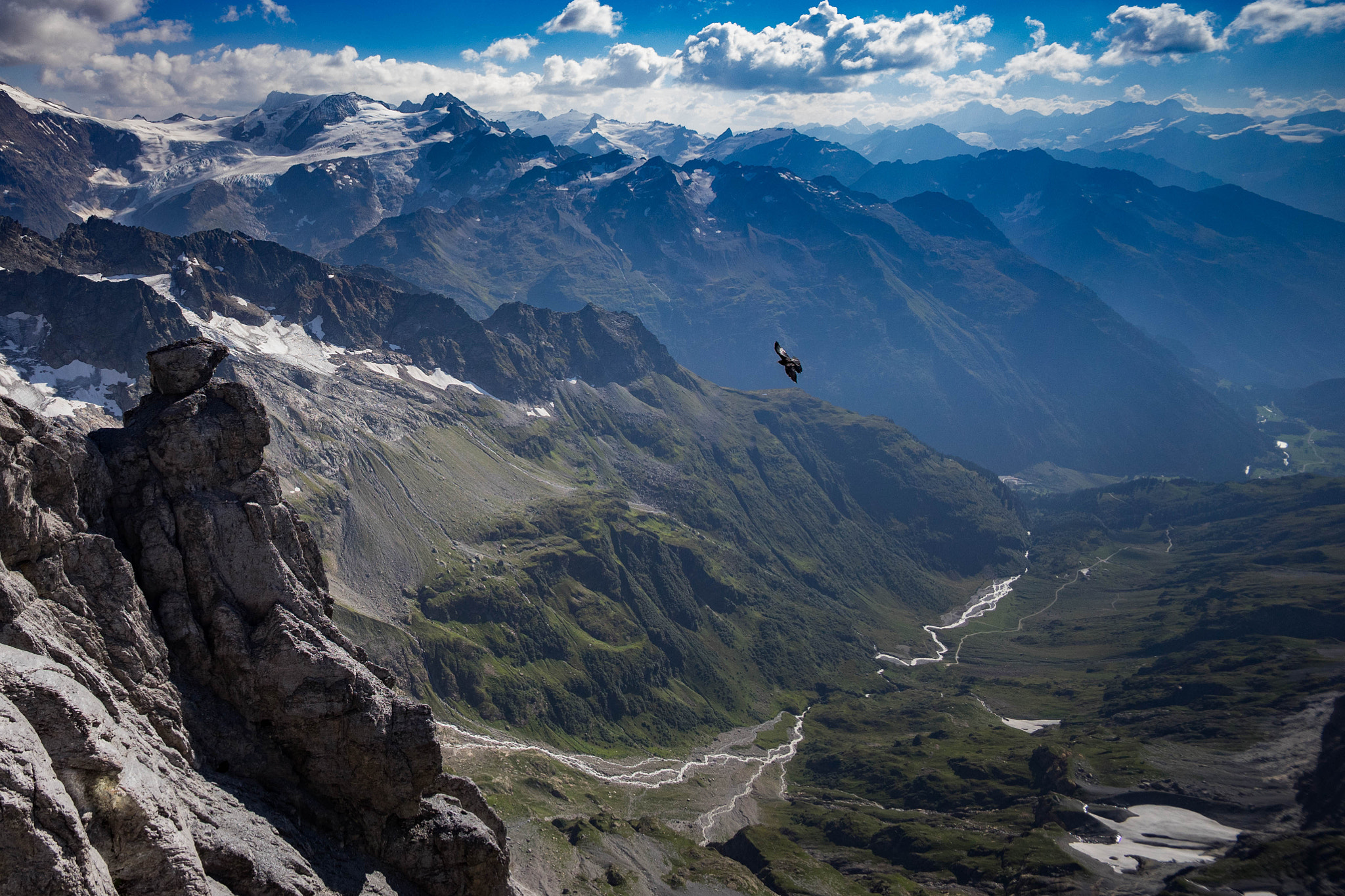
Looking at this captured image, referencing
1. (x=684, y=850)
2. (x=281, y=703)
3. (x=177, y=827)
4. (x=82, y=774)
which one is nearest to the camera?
(x=82, y=774)

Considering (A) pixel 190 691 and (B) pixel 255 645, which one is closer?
(A) pixel 190 691

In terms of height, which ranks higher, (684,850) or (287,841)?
(287,841)

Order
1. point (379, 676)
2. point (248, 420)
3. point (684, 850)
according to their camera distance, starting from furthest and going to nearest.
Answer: point (684, 850) → point (379, 676) → point (248, 420)

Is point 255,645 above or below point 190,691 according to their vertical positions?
above

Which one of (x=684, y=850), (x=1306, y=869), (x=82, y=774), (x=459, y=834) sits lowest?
(x=1306, y=869)

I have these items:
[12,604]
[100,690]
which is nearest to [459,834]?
[100,690]

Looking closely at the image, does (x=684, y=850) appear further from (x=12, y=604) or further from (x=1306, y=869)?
(x=12, y=604)

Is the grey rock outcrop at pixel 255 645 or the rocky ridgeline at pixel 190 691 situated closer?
the rocky ridgeline at pixel 190 691

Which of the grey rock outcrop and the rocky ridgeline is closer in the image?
the rocky ridgeline
